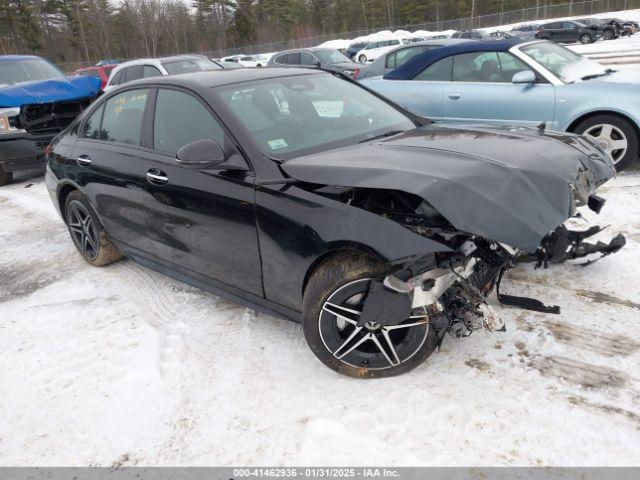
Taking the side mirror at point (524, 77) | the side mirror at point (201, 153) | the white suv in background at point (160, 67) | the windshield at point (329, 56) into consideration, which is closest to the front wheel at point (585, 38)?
the windshield at point (329, 56)

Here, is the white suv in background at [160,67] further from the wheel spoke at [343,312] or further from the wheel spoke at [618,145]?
the wheel spoke at [343,312]

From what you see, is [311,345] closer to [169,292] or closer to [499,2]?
[169,292]

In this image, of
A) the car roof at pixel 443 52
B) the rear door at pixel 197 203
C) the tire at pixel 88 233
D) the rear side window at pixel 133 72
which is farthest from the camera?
the rear side window at pixel 133 72

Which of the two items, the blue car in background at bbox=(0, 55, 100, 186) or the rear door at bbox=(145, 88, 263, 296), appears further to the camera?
the blue car in background at bbox=(0, 55, 100, 186)

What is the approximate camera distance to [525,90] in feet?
19.1

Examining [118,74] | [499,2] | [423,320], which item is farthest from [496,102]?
[499,2]

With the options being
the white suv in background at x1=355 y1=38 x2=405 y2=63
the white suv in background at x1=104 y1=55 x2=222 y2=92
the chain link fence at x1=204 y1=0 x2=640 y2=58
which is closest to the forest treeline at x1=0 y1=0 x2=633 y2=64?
the chain link fence at x1=204 y1=0 x2=640 y2=58

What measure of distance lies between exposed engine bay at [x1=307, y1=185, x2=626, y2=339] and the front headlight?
7057 millimetres

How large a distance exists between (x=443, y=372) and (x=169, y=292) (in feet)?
7.73

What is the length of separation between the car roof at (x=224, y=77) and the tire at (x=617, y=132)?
11.1 feet

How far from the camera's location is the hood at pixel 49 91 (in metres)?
7.62

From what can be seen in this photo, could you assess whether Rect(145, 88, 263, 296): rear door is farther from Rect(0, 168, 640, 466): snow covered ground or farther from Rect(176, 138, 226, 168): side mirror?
Rect(0, 168, 640, 466): snow covered ground

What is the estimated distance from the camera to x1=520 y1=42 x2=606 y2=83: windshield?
5.81 meters

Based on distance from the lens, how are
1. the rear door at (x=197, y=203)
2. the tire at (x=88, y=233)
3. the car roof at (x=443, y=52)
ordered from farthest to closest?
the car roof at (x=443, y=52), the tire at (x=88, y=233), the rear door at (x=197, y=203)
